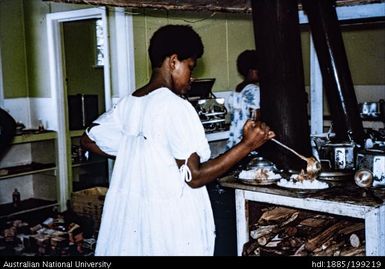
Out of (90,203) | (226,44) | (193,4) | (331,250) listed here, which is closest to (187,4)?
(193,4)

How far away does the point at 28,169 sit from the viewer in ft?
21.4

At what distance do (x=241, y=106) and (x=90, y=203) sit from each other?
1.99m

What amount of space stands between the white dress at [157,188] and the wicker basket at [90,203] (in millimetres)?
3254

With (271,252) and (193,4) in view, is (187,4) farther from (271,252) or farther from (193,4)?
(271,252)

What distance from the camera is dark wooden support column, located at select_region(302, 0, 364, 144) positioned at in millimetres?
3750

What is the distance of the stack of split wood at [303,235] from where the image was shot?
115 inches

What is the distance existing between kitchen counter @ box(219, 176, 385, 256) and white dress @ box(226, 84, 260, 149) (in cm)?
233

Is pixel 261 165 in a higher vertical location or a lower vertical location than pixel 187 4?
lower

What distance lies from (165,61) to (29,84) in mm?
4947

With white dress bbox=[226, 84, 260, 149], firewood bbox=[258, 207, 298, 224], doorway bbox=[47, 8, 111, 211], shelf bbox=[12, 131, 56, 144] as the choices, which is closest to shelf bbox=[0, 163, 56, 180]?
doorway bbox=[47, 8, 111, 211]

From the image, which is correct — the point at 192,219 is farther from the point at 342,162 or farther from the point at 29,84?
the point at 29,84

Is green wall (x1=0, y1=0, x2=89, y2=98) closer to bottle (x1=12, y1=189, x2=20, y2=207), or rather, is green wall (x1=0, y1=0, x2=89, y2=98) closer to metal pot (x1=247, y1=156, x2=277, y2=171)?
bottle (x1=12, y1=189, x2=20, y2=207)

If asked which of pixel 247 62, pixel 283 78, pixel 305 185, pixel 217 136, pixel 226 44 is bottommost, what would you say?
pixel 217 136

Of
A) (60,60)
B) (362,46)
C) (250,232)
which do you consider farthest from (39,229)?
(362,46)
